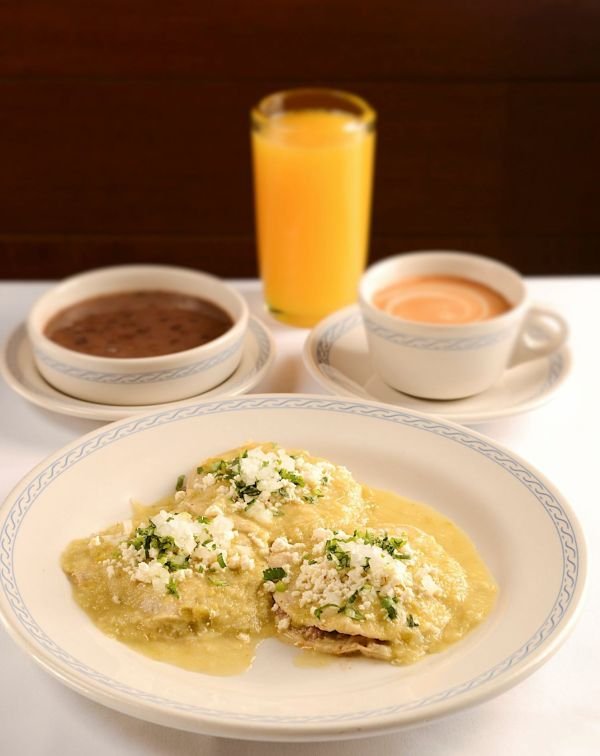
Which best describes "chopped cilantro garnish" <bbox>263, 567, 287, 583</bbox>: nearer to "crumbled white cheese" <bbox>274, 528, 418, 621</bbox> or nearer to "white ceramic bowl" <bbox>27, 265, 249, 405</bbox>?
"crumbled white cheese" <bbox>274, 528, 418, 621</bbox>

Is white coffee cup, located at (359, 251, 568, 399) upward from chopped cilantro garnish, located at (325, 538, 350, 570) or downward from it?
downward

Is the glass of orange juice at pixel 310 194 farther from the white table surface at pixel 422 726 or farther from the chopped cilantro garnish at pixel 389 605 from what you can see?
the chopped cilantro garnish at pixel 389 605

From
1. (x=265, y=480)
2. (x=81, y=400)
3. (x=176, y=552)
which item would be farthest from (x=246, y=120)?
(x=176, y=552)

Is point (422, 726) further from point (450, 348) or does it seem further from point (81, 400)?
point (81, 400)

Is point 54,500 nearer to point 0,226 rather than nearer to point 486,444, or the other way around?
point 486,444

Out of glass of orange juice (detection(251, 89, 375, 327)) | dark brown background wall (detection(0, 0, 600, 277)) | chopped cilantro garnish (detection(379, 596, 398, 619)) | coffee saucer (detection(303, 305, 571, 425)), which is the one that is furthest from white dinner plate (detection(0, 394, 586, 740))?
dark brown background wall (detection(0, 0, 600, 277))

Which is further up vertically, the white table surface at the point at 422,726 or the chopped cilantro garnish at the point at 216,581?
the chopped cilantro garnish at the point at 216,581

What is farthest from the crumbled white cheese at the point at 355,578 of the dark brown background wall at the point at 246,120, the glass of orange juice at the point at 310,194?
the dark brown background wall at the point at 246,120

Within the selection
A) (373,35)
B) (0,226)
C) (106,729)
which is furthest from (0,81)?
(106,729)
